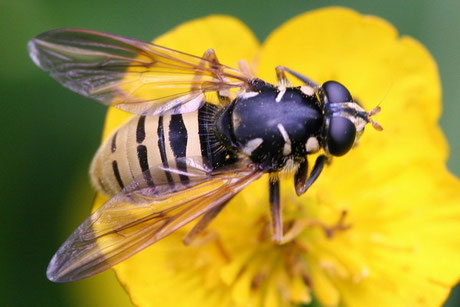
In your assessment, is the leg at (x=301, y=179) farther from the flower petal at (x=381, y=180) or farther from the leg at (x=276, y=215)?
the flower petal at (x=381, y=180)

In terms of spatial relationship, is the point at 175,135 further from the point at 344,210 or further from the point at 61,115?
the point at 61,115

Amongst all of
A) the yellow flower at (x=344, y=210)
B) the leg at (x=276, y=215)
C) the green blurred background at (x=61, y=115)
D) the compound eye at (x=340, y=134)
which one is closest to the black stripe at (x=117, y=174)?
the yellow flower at (x=344, y=210)

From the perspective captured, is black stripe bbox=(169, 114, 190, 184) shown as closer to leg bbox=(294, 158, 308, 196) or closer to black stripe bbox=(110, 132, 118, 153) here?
black stripe bbox=(110, 132, 118, 153)

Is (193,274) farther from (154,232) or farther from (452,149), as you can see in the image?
(452,149)

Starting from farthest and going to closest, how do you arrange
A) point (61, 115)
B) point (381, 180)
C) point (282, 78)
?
point (61, 115) < point (381, 180) < point (282, 78)

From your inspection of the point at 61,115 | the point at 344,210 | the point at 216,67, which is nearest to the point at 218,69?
the point at 216,67
